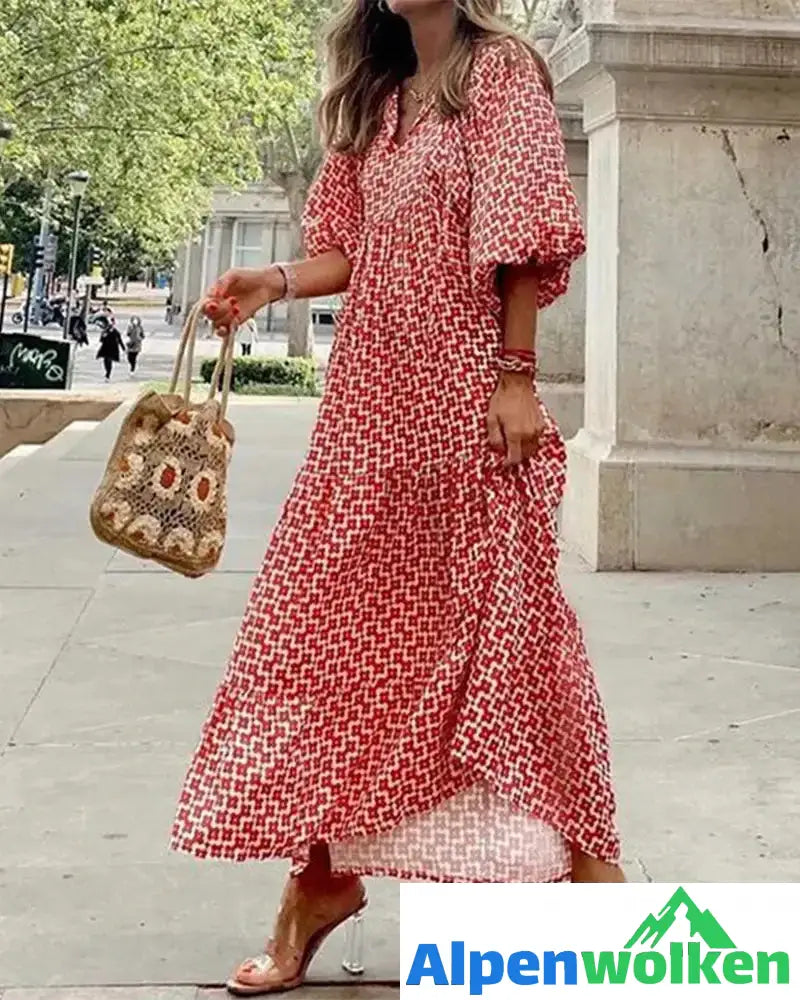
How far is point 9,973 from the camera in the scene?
3.13 m

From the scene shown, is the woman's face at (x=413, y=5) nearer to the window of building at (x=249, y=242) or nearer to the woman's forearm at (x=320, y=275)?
the woman's forearm at (x=320, y=275)

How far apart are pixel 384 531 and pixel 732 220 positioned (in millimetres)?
5495

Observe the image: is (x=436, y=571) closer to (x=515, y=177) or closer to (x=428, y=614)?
(x=428, y=614)

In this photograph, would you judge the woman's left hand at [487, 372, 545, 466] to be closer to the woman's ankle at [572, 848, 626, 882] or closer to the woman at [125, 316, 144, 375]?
the woman's ankle at [572, 848, 626, 882]

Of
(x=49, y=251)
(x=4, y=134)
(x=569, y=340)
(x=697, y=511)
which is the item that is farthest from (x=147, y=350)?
(x=697, y=511)

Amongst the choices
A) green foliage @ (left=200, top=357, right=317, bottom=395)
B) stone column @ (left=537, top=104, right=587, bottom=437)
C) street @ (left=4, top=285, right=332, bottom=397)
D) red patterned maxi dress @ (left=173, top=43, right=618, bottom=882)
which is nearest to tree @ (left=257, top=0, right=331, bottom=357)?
street @ (left=4, top=285, right=332, bottom=397)

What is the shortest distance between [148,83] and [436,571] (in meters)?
24.7

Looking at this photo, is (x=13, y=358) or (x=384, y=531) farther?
(x=13, y=358)

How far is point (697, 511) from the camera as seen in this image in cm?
783

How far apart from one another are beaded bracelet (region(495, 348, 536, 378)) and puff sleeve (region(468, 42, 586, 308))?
0.10 metres

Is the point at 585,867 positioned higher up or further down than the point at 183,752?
higher up

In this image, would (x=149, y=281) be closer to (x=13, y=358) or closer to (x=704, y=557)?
(x=13, y=358)

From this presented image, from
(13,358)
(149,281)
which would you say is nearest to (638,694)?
(13,358)

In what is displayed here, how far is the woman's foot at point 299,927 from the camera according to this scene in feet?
9.91
